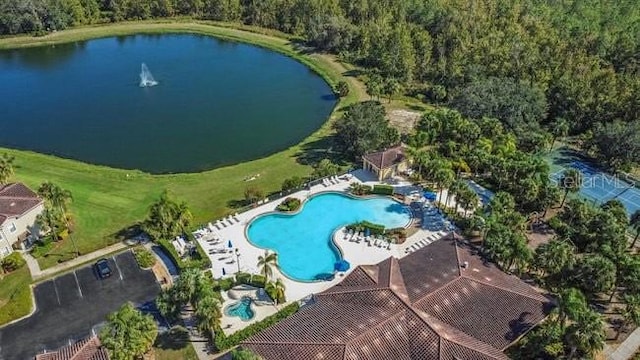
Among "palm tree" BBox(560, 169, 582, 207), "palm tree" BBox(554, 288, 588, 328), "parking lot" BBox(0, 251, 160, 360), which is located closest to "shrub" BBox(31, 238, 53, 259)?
"parking lot" BBox(0, 251, 160, 360)

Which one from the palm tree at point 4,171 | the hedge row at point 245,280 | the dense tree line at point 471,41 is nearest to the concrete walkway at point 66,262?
the palm tree at point 4,171

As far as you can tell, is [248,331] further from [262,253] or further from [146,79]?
[146,79]

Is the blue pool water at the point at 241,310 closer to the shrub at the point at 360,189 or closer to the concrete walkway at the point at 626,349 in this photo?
the shrub at the point at 360,189

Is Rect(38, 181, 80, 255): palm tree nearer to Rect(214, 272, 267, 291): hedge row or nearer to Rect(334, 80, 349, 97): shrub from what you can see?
Rect(214, 272, 267, 291): hedge row

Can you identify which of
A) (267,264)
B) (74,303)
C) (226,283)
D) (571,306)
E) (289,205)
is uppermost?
(571,306)

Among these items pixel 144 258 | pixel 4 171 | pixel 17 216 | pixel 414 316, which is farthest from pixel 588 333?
pixel 4 171

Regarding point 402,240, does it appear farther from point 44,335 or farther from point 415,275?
point 44,335

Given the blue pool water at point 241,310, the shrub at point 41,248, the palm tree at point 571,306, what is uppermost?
the palm tree at point 571,306
